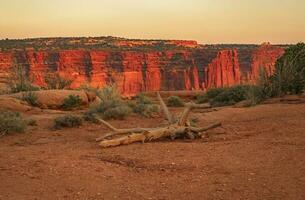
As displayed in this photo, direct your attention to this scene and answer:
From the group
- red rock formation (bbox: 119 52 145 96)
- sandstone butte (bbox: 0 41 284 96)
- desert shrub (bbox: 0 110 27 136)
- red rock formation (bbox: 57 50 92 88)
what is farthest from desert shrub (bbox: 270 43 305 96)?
red rock formation (bbox: 57 50 92 88)

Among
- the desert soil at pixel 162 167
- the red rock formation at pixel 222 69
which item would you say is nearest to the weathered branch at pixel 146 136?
the desert soil at pixel 162 167

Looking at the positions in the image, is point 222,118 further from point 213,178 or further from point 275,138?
point 213,178

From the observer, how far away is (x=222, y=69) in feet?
188

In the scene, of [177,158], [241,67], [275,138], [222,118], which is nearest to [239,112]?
[222,118]

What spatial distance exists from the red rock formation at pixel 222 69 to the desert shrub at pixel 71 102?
36588mm

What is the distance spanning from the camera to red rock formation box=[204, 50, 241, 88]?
56312mm

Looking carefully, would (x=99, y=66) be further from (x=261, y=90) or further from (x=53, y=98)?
(x=261, y=90)

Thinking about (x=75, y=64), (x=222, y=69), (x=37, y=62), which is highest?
(x=37, y=62)

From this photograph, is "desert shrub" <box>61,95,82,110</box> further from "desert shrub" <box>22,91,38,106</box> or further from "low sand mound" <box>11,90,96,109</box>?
"desert shrub" <box>22,91,38,106</box>

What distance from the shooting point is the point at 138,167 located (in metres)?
7.24

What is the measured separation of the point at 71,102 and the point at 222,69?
3916cm

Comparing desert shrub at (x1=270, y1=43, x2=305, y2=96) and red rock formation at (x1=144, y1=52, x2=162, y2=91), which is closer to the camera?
desert shrub at (x1=270, y1=43, x2=305, y2=96)

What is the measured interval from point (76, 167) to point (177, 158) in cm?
161

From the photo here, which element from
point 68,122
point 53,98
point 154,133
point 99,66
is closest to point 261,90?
point 53,98
